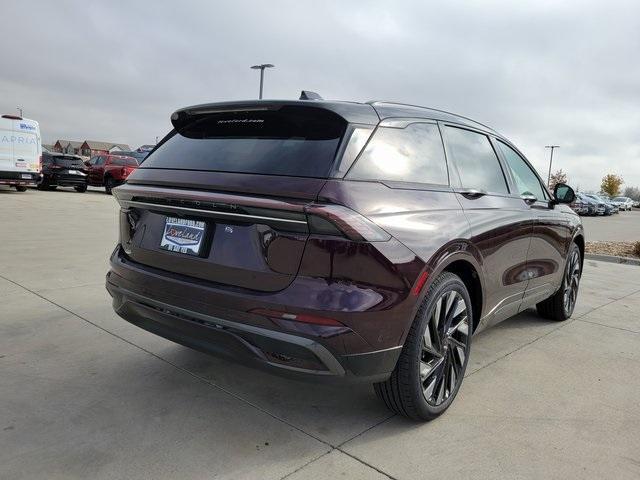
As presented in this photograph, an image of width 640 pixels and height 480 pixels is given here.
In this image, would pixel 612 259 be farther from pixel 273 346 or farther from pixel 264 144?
pixel 273 346

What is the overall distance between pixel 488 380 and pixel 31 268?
504 cm

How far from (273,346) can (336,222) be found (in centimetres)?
61

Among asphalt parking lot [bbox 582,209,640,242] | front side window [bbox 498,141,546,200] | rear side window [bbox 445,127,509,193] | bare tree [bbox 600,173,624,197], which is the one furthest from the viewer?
bare tree [bbox 600,173,624,197]

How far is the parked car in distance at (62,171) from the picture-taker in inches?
826

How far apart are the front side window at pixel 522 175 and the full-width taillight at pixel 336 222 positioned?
219cm

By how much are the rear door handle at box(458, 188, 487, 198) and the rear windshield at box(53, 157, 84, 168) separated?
69.0ft

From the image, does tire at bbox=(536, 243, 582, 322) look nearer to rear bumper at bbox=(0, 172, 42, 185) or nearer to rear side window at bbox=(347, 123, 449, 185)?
rear side window at bbox=(347, 123, 449, 185)

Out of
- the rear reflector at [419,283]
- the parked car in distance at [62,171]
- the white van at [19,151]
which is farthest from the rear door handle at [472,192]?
the parked car in distance at [62,171]

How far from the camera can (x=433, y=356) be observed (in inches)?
112

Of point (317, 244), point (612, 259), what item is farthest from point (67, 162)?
point (317, 244)

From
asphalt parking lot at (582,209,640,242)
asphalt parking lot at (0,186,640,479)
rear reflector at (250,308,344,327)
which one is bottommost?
asphalt parking lot at (0,186,640,479)

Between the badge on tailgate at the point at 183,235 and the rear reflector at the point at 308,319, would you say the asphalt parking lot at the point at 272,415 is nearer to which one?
the rear reflector at the point at 308,319

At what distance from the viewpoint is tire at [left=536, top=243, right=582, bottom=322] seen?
495 centimetres

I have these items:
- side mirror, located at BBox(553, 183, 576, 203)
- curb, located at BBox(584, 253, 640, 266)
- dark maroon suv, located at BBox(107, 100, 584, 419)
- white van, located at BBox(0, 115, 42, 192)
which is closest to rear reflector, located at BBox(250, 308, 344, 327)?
dark maroon suv, located at BBox(107, 100, 584, 419)
